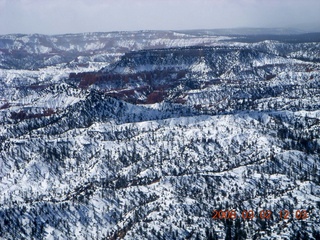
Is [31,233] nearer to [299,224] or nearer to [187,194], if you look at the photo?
[187,194]

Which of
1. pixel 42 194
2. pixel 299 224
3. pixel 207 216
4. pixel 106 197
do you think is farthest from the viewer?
pixel 42 194

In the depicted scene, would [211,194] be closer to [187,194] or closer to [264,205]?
[187,194]

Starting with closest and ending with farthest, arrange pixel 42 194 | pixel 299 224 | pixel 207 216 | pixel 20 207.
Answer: pixel 299 224, pixel 207 216, pixel 20 207, pixel 42 194

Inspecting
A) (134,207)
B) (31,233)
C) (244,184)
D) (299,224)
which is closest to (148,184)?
(134,207)

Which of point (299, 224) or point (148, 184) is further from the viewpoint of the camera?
point (148, 184)

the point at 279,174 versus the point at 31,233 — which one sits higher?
the point at 279,174

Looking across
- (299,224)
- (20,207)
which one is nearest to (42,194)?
(20,207)
